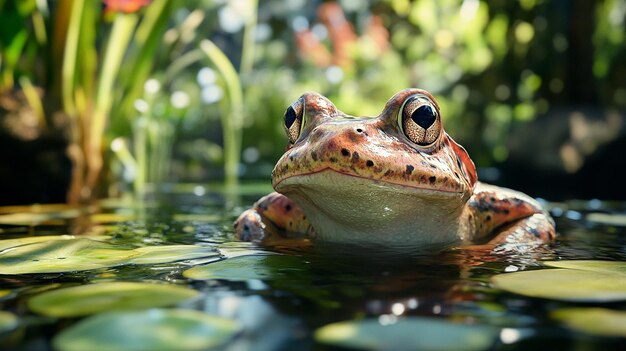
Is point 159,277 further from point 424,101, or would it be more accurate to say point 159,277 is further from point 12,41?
point 12,41

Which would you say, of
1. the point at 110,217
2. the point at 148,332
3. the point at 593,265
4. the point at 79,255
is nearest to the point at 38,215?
the point at 110,217

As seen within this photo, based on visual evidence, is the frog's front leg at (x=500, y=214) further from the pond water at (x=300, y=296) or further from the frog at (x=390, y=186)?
the pond water at (x=300, y=296)

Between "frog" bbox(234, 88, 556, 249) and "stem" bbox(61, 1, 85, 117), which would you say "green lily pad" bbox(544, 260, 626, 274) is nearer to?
"frog" bbox(234, 88, 556, 249)

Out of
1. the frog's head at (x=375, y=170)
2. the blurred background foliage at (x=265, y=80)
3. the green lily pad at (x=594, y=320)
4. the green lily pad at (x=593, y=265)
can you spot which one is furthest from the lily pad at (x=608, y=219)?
the blurred background foliage at (x=265, y=80)

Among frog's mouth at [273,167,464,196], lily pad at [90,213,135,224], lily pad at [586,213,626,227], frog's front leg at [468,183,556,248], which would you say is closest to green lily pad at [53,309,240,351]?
frog's mouth at [273,167,464,196]

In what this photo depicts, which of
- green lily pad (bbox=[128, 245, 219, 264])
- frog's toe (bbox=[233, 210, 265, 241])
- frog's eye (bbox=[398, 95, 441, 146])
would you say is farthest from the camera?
frog's toe (bbox=[233, 210, 265, 241])

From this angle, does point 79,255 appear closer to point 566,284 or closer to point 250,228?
point 250,228
